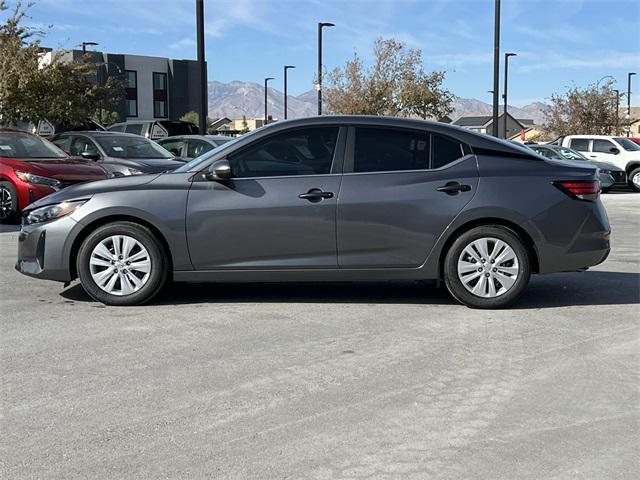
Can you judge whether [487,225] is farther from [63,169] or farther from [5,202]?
[5,202]

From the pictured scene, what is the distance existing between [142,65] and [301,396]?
79522mm

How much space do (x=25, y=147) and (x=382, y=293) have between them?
8.36m

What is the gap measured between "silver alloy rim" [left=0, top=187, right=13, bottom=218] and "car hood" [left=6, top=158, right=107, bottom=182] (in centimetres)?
48

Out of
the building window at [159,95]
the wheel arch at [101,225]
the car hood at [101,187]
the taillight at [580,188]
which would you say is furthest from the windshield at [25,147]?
the building window at [159,95]

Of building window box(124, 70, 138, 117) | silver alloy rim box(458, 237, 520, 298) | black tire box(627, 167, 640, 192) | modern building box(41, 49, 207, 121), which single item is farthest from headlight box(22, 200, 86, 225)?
building window box(124, 70, 138, 117)

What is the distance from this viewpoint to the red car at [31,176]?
12.0 m

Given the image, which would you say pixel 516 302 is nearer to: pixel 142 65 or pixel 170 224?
pixel 170 224

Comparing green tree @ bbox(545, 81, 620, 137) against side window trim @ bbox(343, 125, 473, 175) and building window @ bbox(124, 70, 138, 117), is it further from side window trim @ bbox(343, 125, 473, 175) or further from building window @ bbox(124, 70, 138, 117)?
building window @ bbox(124, 70, 138, 117)

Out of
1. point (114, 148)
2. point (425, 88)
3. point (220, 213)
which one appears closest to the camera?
point (220, 213)

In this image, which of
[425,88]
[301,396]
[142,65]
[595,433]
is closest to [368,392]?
[301,396]

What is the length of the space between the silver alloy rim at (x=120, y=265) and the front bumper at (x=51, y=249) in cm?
26

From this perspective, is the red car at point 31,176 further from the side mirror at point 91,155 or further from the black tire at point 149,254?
the black tire at point 149,254

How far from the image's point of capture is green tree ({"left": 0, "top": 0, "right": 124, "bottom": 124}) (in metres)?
21.6

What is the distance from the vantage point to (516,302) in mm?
6840
